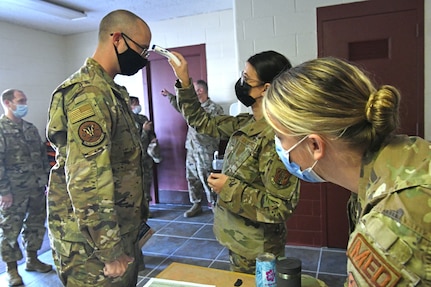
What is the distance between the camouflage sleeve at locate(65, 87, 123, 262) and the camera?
1259 mm

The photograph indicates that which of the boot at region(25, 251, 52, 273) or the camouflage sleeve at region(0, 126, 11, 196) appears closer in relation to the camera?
the camouflage sleeve at region(0, 126, 11, 196)

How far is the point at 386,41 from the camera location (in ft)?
9.52

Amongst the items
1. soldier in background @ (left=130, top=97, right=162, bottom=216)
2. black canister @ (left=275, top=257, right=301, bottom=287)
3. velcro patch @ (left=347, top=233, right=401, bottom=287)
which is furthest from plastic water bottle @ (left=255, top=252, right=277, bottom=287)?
soldier in background @ (left=130, top=97, right=162, bottom=216)

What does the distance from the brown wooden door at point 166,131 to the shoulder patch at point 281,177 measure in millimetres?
3444

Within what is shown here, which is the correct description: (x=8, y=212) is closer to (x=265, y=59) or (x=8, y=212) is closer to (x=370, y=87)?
(x=265, y=59)

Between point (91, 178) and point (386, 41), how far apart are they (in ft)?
8.88

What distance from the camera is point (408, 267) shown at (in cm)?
60

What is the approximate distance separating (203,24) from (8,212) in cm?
310

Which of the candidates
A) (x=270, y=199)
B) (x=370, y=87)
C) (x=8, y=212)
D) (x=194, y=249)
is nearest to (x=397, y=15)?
(x=270, y=199)

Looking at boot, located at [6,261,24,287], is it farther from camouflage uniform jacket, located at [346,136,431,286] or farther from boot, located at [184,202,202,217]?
camouflage uniform jacket, located at [346,136,431,286]

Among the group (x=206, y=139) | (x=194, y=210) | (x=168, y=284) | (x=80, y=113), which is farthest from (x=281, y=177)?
(x=194, y=210)

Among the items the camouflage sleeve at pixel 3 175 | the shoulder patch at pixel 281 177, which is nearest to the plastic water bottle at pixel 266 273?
the shoulder patch at pixel 281 177

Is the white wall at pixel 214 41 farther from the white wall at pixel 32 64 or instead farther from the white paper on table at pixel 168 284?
the white paper on table at pixel 168 284

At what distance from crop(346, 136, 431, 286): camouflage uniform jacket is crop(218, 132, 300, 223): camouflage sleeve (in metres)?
0.70
